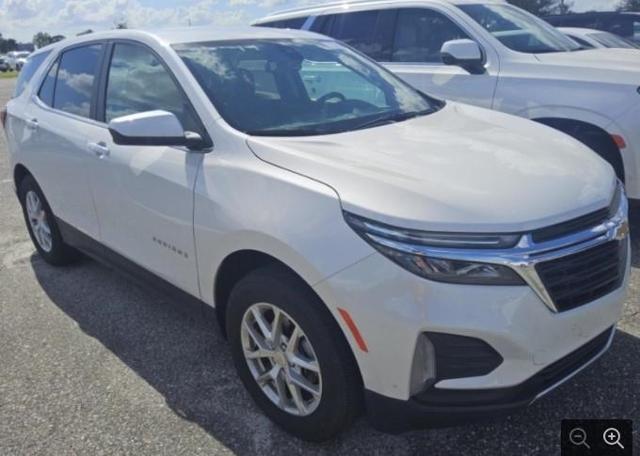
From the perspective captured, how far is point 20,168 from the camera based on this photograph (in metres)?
4.63

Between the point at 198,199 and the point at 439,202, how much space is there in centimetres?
113

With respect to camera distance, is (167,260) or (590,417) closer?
(590,417)

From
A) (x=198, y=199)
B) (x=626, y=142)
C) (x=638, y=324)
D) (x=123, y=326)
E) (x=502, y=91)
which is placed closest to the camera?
(x=198, y=199)

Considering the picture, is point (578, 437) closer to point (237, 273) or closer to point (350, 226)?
point (350, 226)

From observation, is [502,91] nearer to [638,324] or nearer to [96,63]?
[638,324]

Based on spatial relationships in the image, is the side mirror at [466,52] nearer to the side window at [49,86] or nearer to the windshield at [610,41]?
the side window at [49,86]

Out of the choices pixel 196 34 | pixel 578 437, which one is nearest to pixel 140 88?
pixel 196 34

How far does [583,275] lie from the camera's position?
6.99 ft

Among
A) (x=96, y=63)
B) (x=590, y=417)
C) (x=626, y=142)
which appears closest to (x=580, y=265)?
(x=590, y=417)

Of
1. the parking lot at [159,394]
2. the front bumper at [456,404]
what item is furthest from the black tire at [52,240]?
the front bumper at [456,404]

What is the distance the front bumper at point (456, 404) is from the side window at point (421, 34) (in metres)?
3.94

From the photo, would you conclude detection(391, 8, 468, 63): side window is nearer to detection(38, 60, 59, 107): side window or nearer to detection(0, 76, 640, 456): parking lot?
detection(0, 76, 640, 456): parking lot

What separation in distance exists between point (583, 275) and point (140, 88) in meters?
2.45

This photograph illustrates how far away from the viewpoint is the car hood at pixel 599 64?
4312mm
